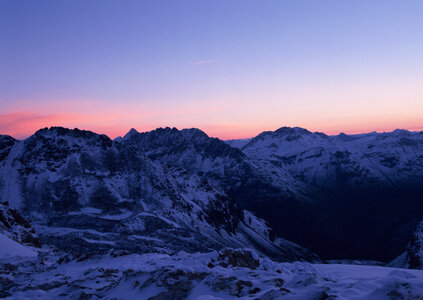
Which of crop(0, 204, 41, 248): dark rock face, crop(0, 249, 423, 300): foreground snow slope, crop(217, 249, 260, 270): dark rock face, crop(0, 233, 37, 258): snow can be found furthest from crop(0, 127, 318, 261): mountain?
crop(217, 249, 260, 270): dark rock face

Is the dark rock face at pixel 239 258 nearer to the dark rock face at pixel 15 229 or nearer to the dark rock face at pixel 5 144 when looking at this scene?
the dark rock face at pixel 15 229

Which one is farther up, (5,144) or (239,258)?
(5,144)

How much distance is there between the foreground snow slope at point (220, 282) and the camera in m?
13.2

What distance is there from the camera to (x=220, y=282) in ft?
54.2

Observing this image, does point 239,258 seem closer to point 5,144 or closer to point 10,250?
point 10,250

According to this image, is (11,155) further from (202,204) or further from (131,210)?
(202,204)

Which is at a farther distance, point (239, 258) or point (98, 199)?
point (98, 199)

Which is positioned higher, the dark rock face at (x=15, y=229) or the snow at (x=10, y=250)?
the snow at (x=10, y=250)

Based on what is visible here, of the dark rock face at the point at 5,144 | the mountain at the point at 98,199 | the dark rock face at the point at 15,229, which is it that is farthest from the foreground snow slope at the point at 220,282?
the dark rock face at the point at 5,144

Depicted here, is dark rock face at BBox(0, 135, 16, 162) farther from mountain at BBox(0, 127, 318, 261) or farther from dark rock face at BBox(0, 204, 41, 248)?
dark rock face at BBox(0, 204, 41, 248)

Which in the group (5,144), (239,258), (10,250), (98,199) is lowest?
(98,199)

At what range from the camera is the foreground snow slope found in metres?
13.2

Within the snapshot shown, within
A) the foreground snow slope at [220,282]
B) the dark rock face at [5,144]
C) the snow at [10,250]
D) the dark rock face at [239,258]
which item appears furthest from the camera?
the dark rock face at [5,144]

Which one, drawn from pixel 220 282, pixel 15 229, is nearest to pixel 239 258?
pixel 220 282
